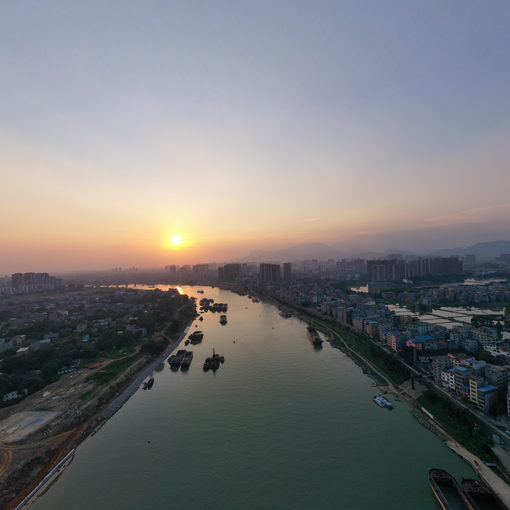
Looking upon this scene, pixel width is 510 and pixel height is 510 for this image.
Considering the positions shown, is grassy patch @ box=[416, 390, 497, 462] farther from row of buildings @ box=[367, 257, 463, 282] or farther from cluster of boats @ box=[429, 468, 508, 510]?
row of buildings @ box=[367, 257, 463, 282]

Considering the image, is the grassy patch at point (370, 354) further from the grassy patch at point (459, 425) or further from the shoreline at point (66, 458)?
the shoreline at point (66, 458)

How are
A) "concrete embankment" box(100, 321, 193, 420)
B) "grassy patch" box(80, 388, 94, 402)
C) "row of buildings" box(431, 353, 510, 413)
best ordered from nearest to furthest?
"row of buildings" box(431, 353, 510, 413)
"concrete embankment" box(100, 321, 193, 420)
"grassy patch" box(80, 388, 94, 402)

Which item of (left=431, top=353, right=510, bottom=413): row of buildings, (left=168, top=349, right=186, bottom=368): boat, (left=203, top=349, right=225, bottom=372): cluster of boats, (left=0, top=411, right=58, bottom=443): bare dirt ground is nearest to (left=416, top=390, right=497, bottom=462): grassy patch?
(left=431, top=353, right=510, bottom=413): row of buildings

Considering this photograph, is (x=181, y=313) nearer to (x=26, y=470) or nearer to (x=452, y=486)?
(x=26, y=470)

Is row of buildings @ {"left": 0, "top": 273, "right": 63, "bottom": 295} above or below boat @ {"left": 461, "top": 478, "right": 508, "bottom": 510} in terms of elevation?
above

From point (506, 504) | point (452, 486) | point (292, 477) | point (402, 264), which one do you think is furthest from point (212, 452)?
point (402, 264)

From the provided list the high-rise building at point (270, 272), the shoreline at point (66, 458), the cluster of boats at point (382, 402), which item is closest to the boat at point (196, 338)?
the shoreline at point (66, 458)

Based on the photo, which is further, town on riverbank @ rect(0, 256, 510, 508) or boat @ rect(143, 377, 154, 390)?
boat @ rect(143, 377, 154, 390)
